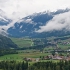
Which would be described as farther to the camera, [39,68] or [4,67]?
[4,67]

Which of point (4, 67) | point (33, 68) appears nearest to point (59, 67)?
point (33, 68)

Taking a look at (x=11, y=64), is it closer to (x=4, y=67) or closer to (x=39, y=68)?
(x=4, y=67)

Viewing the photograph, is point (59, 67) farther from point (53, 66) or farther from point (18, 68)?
point (18, 68)

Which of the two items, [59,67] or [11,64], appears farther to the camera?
[11,64]

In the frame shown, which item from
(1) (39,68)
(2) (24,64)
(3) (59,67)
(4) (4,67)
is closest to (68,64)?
(3) (59,67)

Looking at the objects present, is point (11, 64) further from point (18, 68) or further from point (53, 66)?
point (53, 66)

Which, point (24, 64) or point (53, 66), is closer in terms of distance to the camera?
point (53, 66)

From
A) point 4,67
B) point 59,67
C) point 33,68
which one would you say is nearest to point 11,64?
point 4,67
